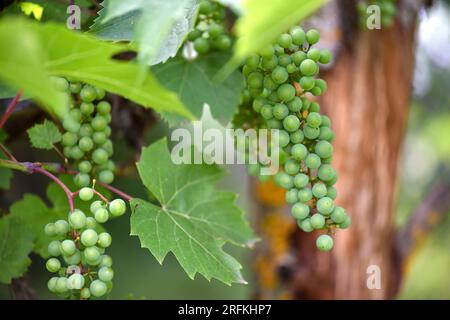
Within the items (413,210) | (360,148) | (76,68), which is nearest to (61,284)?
(76,68)

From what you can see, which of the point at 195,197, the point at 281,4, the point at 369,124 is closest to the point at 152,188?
the point at 195,197

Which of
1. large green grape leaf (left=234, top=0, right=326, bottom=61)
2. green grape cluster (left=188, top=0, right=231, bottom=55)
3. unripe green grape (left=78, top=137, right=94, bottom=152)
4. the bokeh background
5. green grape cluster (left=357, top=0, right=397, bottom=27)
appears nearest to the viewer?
large green grape leaf (left=234, top=0, right=326, bottom=61)

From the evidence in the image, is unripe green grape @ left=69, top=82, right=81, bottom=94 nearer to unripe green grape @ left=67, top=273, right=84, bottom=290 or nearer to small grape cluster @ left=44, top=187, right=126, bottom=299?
small grape cluster @ left=44, top=187, right=126, bottom=299

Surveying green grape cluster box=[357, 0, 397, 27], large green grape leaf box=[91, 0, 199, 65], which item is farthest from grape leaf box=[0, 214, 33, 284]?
green grape cluster box=[357, 0, 397, 27]

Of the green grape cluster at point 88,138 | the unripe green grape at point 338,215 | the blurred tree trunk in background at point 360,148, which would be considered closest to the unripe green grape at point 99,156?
the green grape cluster at point 88,138

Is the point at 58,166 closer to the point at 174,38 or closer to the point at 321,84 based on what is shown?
the point at 174,38

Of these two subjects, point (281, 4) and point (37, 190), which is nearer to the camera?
point (281, 4)
